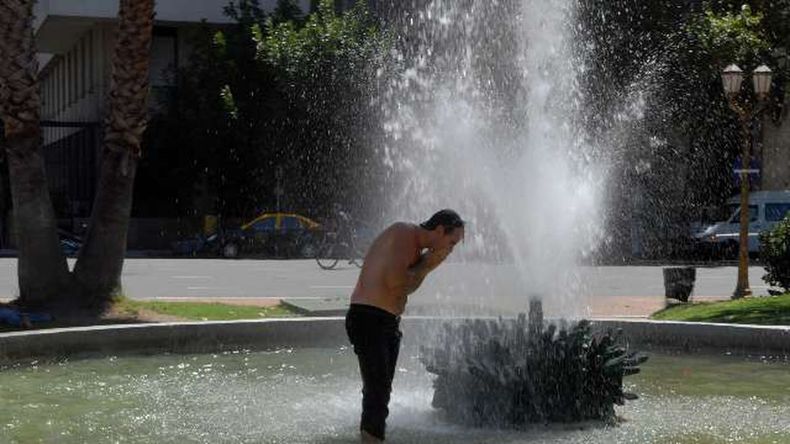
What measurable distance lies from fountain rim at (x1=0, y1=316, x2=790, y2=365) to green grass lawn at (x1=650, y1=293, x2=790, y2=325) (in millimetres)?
1654

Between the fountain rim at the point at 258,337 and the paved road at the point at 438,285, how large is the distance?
1151 millimetres

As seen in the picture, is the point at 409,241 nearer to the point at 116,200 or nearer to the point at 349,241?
the point at 116,200

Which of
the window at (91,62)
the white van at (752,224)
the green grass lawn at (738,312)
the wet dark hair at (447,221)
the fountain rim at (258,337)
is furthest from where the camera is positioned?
the window at (91,62)

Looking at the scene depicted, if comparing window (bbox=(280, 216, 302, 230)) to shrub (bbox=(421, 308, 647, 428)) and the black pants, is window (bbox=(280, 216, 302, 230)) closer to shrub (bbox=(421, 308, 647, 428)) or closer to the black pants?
shrub (bbox=(421, 308, 647, 428))

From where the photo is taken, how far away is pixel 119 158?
14117mm

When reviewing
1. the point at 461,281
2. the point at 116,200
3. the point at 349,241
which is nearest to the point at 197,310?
the point at 116,200

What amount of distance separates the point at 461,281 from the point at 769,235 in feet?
17.4

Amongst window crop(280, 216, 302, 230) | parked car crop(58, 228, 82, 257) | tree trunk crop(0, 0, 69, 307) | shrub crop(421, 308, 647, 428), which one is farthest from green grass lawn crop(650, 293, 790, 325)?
parked car crop(58, 228, 82, 257)

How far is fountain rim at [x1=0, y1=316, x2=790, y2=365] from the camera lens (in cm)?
1038

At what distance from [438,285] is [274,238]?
17.0 metres

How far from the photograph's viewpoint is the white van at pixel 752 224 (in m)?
35.3

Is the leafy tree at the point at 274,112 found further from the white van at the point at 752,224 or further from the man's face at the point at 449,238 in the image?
the man's face at the point at 449,238

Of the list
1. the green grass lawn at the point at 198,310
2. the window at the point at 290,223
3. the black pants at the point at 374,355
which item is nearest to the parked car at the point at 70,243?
the window at the point at 290,223

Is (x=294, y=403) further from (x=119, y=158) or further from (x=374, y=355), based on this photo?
(x=119, y=158)
